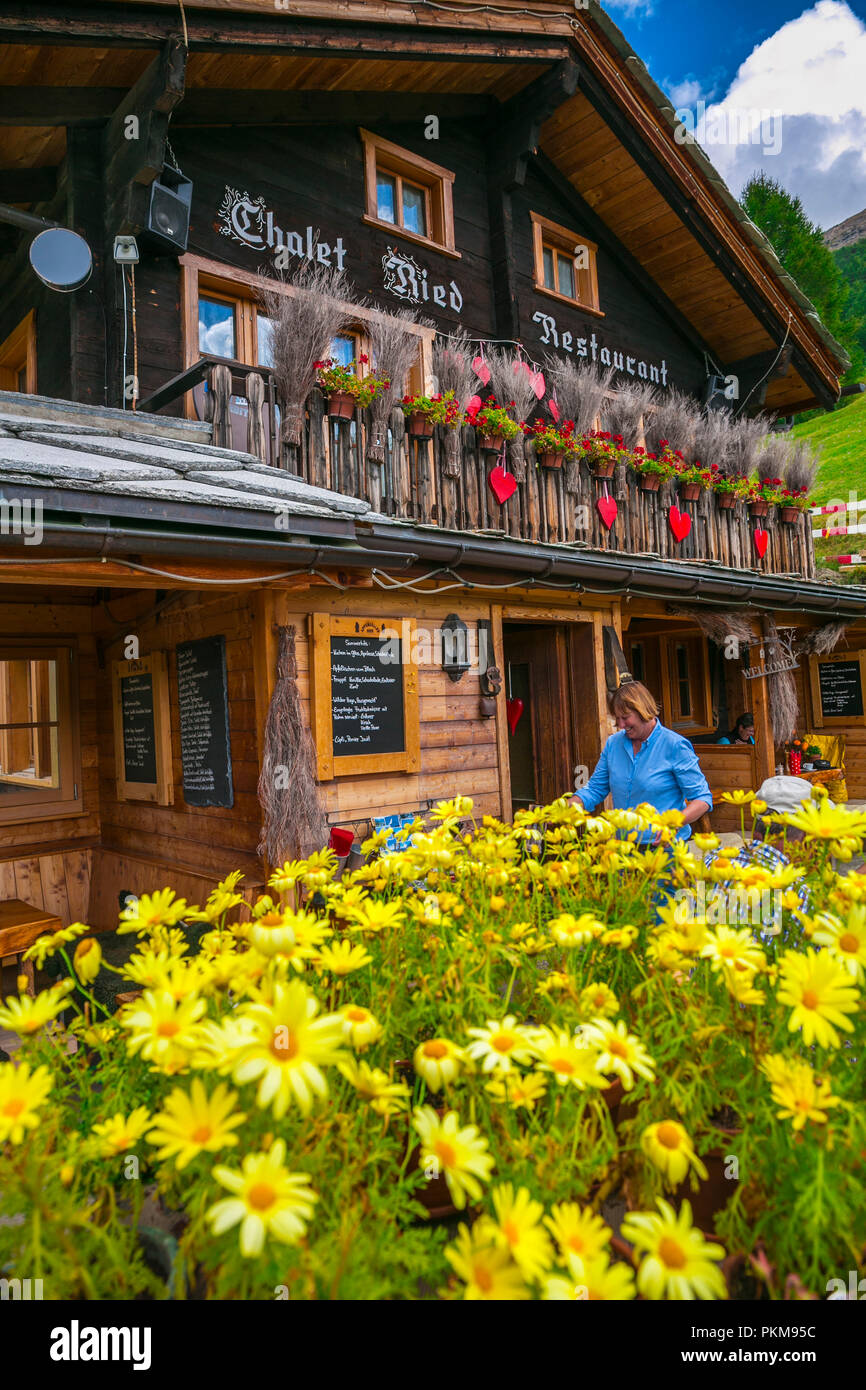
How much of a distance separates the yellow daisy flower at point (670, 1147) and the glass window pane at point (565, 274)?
1033 cm

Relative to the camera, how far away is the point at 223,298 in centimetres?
654

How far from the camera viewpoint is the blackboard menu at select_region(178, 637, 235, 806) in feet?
15.5

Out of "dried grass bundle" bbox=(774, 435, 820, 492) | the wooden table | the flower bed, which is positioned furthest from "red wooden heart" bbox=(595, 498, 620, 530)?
the flower bed

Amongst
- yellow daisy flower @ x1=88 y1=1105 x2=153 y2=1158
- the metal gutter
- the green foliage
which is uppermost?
the green foliage

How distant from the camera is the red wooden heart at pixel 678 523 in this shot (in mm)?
7895

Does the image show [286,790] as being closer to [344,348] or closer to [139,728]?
[139,728]

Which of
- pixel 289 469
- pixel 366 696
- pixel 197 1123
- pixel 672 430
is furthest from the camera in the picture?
pixel 672 430

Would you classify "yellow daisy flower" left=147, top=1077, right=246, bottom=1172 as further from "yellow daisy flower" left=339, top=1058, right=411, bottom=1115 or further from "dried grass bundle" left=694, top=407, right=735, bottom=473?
"dried grass bundle" left=694, top=407, right=735, bottom=473

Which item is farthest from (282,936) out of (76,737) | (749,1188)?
(76,737)

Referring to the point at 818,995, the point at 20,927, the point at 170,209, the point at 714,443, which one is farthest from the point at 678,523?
the point at 818,995

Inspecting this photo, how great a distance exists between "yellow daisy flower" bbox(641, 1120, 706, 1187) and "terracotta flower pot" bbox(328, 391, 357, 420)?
203 inches

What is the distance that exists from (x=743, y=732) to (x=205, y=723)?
740cm

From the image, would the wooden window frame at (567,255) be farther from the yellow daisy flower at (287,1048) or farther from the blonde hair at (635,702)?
the yellow daisy flower at (287,1048)

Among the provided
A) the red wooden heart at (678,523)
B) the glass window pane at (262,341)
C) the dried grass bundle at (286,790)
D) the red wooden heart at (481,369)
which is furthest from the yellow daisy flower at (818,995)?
the red wooden heart at (678,523)
